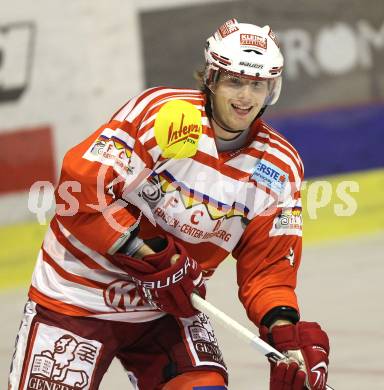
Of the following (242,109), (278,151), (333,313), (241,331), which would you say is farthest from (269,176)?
(333,313)

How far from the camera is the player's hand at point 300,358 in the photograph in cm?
296

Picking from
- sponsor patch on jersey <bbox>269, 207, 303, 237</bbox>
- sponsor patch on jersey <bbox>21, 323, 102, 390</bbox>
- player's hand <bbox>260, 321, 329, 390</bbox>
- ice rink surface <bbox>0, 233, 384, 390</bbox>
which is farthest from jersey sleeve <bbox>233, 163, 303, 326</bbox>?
ice rink surface <bbox>0, 233, 384, 390</bbox>

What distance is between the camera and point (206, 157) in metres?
3.15

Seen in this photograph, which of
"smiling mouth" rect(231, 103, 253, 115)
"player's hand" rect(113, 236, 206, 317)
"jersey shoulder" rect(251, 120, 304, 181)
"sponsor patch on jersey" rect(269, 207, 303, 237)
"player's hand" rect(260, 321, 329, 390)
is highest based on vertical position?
"smiling mouth" rect(231, 103, 253, 115)

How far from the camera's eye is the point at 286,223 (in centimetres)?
320

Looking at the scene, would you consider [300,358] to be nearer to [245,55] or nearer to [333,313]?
[245,55]

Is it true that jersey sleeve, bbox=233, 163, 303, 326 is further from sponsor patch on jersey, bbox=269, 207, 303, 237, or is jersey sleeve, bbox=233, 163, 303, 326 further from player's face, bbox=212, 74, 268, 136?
player's face, bbox=212, 74, 268, 136

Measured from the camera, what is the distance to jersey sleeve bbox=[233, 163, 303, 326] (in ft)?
10.5

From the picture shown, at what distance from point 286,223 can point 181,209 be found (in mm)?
290

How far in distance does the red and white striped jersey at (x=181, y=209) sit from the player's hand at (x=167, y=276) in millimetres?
95

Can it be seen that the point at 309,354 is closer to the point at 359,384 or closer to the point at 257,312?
the point at 257,312

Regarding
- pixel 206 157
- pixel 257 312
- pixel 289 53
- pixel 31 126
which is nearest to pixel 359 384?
pixel 257 312

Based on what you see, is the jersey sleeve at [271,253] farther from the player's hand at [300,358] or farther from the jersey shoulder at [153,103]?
the jersey shoulder at [153,103]

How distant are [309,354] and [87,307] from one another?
0.63 metres
